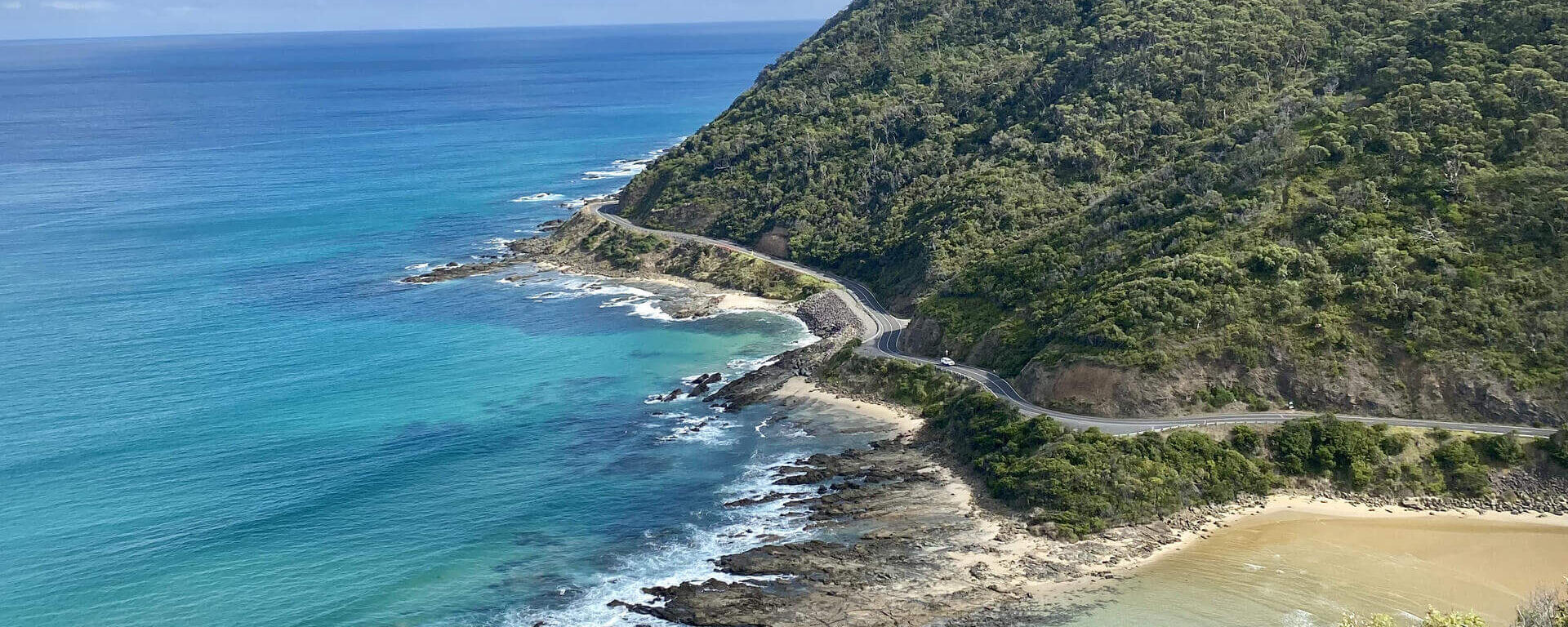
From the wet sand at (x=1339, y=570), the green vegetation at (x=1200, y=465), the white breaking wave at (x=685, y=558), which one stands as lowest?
the white breaking wave at (x=685, y=558)

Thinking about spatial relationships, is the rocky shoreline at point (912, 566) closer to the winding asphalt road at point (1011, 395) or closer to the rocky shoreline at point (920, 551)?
the rocky shoreline at point (920, 551)

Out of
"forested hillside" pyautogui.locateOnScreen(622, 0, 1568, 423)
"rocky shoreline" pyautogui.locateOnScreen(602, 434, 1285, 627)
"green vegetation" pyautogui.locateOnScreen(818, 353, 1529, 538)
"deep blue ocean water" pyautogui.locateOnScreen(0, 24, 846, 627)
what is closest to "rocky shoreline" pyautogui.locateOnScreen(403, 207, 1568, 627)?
"rocky shoreline" pyautogui.locateOnScreen(602, 434, 1285, 627)

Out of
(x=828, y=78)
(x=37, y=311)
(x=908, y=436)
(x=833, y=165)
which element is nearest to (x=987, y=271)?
(x=908, y=436)

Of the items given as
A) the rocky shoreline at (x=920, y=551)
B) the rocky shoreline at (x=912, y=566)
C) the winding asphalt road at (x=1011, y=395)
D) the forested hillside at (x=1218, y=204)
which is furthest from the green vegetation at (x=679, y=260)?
the rocky shoreline at (x=912, y=566)

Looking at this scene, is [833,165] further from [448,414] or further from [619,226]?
[448,414]

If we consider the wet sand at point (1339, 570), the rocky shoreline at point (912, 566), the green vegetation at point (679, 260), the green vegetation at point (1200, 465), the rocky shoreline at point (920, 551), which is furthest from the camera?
the green vegetation at point (679, 260)

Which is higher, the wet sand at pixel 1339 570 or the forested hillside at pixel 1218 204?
the forested hillside at pixel 1218 204

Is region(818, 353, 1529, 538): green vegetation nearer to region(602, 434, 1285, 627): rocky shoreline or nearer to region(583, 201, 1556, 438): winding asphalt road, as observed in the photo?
region(602, 434, 1285, 627): rocky shoreline
